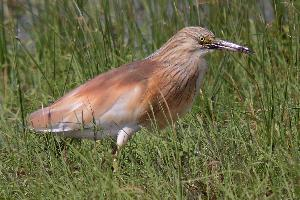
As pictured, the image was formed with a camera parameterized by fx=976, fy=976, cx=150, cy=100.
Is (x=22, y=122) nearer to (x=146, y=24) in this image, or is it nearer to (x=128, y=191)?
(x=128, y=191)

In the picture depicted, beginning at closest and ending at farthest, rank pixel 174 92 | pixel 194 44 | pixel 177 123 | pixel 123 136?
1. pixel 123 136
2. pixel 174 92
3. pixel 194 44
4. pixel 177 123

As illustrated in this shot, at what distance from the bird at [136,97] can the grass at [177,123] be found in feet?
0.35

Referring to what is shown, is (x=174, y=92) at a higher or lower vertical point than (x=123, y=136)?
higher

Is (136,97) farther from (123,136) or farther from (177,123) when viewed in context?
(177,123)

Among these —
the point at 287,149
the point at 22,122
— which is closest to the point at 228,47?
the point at 287,149

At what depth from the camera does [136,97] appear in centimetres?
518

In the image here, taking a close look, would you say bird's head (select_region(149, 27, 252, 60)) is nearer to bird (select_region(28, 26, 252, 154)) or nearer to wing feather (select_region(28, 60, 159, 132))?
bird (select_region(28, 26, 252, 154))

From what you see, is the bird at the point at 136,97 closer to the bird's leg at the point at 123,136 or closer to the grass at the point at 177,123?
the bird's leg at the point at 123,136

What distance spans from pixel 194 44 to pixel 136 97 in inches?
18.6

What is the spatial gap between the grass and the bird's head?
294 mm

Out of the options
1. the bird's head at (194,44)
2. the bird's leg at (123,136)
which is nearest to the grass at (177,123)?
the bird's leg at (123,136)

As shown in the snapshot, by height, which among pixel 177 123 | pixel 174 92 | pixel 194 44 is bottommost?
pixel 177 123

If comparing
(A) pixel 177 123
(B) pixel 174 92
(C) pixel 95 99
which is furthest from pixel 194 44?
(C) pixel 95 99

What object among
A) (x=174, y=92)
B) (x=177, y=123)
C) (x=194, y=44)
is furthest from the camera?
(x=177, y=123)
